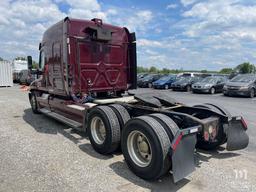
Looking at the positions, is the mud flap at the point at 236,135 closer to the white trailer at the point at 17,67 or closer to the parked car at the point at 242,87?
the parked car at the point at 242,87

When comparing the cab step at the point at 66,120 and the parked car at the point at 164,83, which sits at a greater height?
the parked car at the point at 164,83

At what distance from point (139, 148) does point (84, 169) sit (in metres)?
1.03

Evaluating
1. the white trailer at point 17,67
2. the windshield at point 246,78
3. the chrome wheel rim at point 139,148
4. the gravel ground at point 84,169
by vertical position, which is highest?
the white trailer at point 17,67

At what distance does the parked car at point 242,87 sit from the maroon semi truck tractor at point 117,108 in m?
12.4

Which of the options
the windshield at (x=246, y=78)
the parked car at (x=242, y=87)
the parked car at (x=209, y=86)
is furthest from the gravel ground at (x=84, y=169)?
the parked car at (x=209, y=86)

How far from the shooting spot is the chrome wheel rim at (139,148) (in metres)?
4.14

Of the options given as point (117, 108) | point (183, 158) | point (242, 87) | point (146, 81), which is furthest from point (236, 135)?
point (146, 81)

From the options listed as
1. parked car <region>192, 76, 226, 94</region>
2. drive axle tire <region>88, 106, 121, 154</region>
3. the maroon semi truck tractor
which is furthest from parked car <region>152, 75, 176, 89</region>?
drive axle tire <region>88, 106, 121, 154</region>

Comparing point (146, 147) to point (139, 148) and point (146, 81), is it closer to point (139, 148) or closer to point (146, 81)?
point (139, 148)

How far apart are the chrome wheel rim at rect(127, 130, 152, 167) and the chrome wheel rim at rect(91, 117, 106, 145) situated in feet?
3.45

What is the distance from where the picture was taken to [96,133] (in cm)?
537

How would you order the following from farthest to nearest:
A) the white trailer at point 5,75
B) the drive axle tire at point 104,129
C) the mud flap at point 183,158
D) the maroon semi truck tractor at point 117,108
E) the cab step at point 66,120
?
the white trailer at point 5,75, the cab step at point 66,120, the drive axle tire at point 104,129, the maroon semi truck tractor at point 117,108, the mud flap at point 183,158

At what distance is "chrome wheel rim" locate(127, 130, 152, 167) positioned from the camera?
4141 millimetres

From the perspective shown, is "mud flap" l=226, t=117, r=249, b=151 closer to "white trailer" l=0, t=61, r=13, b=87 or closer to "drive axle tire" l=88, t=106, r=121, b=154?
"drive axle tire" l=88, t=106, r=121, b=154
